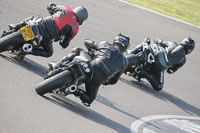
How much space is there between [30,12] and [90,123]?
276 inches

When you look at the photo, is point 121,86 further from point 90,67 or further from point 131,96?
→ point 90,67

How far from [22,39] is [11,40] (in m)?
0.23

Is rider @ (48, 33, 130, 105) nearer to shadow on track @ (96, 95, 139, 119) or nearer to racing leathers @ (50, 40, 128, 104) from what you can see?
racing leathers @ (50, 40, 128, 104)

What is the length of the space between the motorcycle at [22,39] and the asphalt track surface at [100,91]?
308mm

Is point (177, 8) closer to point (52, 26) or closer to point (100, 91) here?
point (100, 91)

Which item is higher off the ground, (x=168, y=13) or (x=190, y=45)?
(x=190, y=45)

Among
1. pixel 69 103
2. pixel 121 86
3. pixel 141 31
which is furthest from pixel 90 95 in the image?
pixel 141 31

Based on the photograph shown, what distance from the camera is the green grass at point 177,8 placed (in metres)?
19.2

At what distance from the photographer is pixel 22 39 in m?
8.75

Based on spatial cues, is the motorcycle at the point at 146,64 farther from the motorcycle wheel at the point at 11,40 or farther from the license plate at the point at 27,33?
the motorcycle wheel at the point at 11,40

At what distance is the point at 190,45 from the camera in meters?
11.1

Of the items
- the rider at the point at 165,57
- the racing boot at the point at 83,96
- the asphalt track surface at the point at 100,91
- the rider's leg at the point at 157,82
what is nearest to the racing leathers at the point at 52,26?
the asphalt track surface at the point at 100,91

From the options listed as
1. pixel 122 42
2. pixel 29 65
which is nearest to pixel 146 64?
pixel 122 42

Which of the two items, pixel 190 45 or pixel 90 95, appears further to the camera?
pixel 190 45
